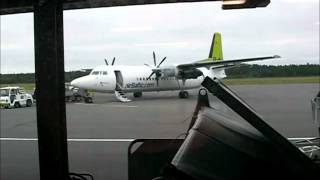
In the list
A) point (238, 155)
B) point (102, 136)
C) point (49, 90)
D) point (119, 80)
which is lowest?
point (102, 136)

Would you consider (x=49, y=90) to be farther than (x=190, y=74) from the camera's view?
No

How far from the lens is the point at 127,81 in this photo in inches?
1570

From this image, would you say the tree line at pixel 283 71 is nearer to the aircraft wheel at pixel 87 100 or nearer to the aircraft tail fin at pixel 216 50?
the aircraft wheel at pixel 87 100

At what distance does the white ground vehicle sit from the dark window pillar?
3199 centimetres

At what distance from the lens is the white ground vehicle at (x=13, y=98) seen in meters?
37.2

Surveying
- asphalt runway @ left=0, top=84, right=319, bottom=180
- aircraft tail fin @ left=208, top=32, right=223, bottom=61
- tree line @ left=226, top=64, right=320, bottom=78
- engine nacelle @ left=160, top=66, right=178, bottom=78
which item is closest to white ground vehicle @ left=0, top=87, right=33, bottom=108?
engine nacelle @ left=160, top=66, right=178, bottom=78

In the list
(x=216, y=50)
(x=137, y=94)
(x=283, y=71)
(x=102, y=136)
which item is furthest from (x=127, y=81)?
(x=283, y=71)

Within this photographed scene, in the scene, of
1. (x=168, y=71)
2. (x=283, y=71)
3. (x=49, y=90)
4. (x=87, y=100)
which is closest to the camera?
(x=49, y=90)

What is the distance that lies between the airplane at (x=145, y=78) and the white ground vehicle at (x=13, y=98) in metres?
3.56

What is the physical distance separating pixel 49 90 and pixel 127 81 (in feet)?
110

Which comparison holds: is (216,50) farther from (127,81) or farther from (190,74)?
(127,81)

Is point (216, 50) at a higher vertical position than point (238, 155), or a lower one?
higher

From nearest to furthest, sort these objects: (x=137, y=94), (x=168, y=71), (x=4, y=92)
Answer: (x=4, y=92)
(x=168, y=71)
(x=137, y=94)

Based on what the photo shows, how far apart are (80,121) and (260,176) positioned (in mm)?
20437
